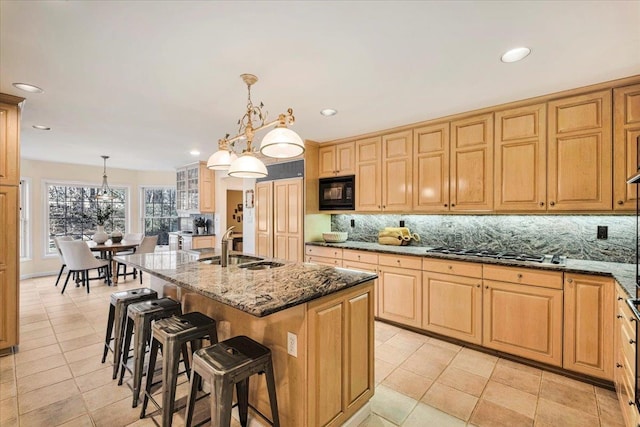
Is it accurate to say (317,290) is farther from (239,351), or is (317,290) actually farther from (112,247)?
(112,247)

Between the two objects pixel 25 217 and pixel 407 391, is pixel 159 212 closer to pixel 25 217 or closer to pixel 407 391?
pixel 25 217

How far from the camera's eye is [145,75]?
7.46 ft

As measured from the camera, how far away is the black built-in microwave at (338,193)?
413 centimetres

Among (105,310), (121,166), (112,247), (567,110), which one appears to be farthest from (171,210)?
(567,110)

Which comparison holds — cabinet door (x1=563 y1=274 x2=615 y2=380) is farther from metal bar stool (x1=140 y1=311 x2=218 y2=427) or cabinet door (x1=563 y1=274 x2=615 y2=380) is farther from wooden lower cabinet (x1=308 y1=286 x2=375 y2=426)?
metal bar stool (x1=140 y1=311 x2=218 y2=427)

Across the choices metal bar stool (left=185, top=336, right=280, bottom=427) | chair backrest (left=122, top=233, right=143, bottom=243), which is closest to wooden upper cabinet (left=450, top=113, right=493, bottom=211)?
metal bar stool (left=185, top=336, right=280, bottom=427)

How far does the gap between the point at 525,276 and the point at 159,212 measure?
317 inches

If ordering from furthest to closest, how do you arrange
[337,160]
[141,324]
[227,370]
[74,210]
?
[74,210] < [337,160] < [141,324] < [227,370]

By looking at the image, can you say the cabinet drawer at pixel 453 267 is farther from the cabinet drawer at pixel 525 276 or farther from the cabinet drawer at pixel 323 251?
the cabinet drawer at pixel 323 251

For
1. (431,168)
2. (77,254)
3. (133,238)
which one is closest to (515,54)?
(431,168)

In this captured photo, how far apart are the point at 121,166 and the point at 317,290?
7113mm

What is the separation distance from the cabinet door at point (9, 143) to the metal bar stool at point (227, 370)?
2809 mm

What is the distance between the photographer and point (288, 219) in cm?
455

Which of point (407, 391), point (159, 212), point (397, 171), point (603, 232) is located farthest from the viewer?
point (159, 212)
